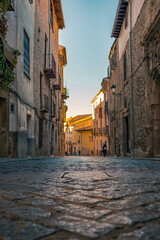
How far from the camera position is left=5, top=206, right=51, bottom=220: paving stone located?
5.96 feet

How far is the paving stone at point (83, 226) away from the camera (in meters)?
1.46

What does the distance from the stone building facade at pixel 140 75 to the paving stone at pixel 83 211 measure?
9031 mm

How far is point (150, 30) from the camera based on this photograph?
1066 centimetres

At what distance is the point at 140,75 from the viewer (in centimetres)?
1305

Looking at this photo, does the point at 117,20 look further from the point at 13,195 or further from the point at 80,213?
the point at 80,213

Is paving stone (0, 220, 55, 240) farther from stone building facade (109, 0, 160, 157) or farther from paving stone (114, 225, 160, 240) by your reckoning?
stone building facade (109, 0, 160, 157)

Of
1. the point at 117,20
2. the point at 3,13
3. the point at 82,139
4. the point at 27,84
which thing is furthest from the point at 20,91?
the point at 82,139

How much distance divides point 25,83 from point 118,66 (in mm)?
9863

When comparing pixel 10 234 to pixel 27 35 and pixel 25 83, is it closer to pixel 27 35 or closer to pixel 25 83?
pixel 25 83

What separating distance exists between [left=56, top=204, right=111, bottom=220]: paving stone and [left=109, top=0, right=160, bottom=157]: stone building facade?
903 cm

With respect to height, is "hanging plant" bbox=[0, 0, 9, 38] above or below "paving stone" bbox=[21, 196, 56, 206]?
above

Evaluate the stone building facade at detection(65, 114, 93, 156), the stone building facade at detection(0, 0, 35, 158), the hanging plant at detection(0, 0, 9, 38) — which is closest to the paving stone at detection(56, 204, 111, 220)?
the stone building facade at detection(0, 0, 35, 158)

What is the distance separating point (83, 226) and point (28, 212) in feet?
1.79

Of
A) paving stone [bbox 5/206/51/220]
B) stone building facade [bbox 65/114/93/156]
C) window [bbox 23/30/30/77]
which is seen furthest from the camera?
stone building facade [bbox 65/114/93/156]
